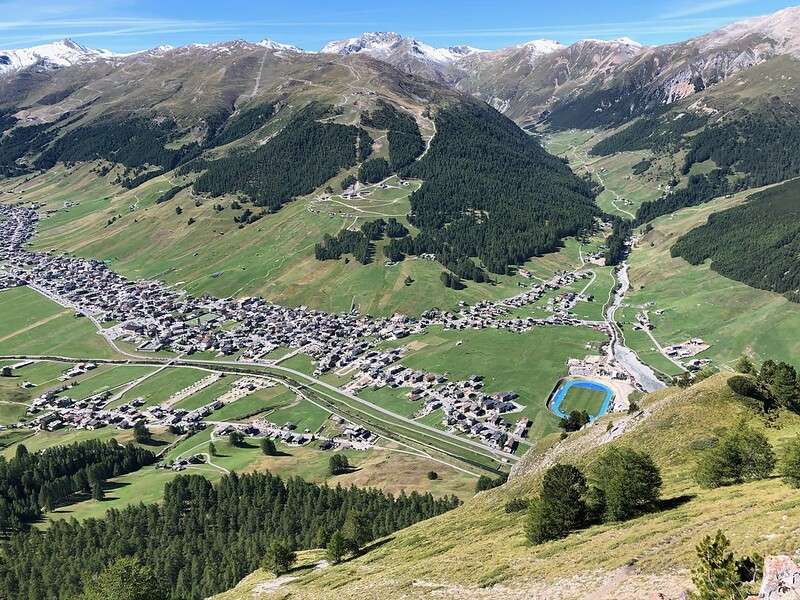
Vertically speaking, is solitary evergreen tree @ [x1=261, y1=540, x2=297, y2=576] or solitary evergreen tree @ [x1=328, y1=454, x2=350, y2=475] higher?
solitary evergreen tree @ [x1=261, y1=540, x2=297, y2=576]

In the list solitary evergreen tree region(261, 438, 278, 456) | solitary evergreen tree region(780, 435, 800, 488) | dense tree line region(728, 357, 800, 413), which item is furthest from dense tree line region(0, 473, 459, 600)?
solitary evergreen tree region(780, 435, 800, 488)

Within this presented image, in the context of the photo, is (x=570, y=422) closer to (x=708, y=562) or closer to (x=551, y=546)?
(x=551, y=546)

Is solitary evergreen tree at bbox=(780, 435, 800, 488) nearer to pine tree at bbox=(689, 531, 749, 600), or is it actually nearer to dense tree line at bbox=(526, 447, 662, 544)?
dense tree line at bbox=(526, 447, 662, 544)

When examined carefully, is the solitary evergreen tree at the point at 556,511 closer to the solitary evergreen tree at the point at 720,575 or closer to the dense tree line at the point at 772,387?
the solitary evergreen tree at the point at 720,575

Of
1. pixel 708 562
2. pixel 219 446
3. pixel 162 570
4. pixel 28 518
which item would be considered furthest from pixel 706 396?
pixel 28 518

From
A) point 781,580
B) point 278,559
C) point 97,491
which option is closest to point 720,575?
point 781,580

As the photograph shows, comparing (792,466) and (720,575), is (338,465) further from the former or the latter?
(720,575)

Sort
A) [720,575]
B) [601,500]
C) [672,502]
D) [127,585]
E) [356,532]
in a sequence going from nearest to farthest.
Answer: [720,575] < [672,502] < [601,500] < [127,585] < [356,532]
